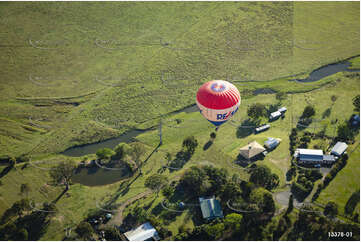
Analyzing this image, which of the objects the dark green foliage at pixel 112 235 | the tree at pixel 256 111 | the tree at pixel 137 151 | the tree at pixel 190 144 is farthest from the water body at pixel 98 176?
the tree at pixel 256 111

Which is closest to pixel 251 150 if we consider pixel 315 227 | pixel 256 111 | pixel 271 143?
pixel 271 143

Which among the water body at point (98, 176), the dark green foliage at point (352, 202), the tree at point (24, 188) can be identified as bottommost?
the dark green foliage at point (352, 202)

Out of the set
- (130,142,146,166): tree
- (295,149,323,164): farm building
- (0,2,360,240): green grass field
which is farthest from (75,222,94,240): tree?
(295,149,323,164): farm building

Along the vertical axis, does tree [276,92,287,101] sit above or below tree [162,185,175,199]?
above

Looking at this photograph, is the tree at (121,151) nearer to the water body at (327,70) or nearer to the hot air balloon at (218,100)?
the hot air balloon at (218,100)

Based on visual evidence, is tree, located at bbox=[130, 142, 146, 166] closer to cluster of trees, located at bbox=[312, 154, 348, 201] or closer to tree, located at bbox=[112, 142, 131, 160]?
tree, located at bbox=[112, 142, 131, 160]

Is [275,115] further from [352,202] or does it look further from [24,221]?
[24,221]

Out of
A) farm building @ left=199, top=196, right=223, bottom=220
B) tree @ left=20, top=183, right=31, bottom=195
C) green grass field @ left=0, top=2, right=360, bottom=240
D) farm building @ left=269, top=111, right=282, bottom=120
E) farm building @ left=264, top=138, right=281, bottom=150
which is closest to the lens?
farm building @ left=199, top=196, right=223, bottom=220
